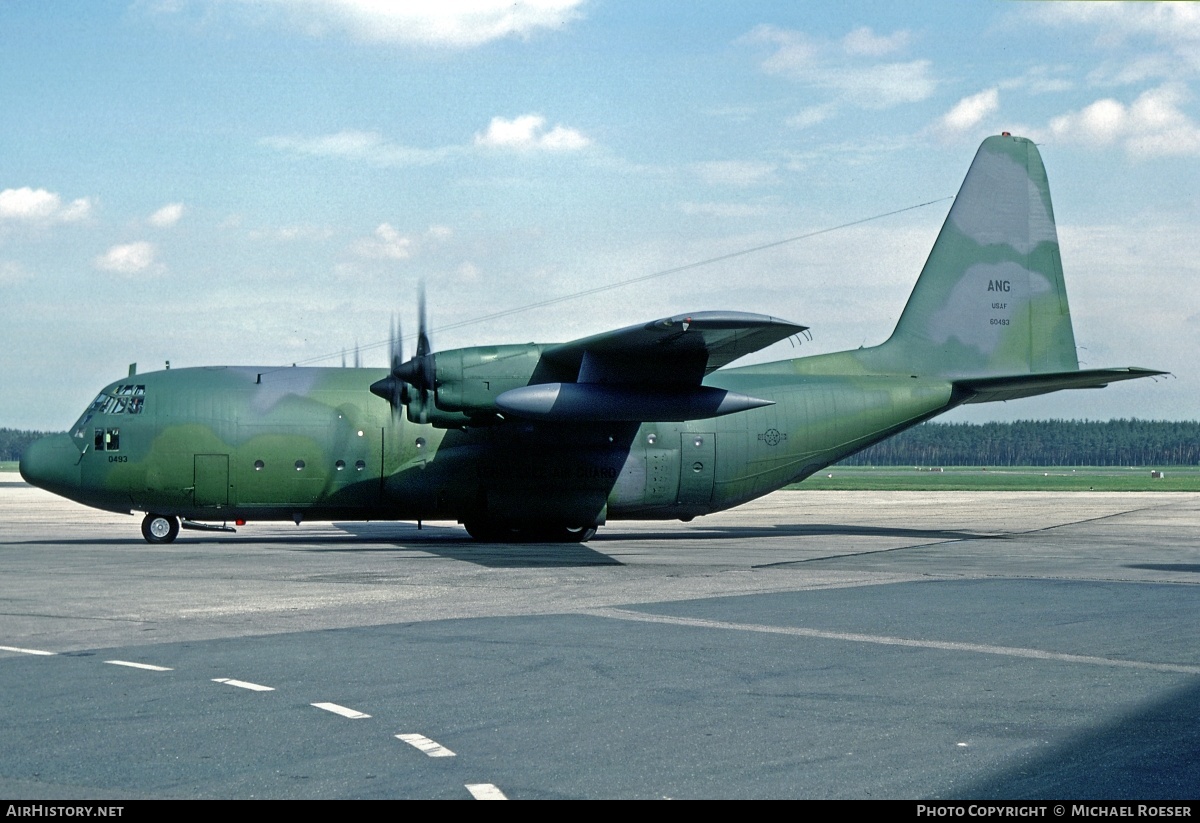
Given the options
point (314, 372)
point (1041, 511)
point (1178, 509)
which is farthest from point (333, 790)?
point (1178, 509)

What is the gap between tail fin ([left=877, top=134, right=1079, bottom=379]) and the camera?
3158 cm

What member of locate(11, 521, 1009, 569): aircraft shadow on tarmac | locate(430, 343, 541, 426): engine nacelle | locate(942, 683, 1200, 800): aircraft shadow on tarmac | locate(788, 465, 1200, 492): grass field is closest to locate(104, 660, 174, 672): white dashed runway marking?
locate(942, 683, 1200, 800): aircraft shadow on tarmac

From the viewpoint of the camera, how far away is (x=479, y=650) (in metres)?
12.4

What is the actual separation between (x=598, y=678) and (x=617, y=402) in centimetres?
1334

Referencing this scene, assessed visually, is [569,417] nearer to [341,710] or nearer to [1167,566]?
[1167,566]

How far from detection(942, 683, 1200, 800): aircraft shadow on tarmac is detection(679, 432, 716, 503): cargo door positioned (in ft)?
64.8

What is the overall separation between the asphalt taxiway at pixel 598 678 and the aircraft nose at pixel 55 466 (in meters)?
4.61

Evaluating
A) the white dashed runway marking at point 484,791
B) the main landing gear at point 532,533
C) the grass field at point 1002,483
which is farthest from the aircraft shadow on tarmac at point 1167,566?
the grass field at point 1002,483

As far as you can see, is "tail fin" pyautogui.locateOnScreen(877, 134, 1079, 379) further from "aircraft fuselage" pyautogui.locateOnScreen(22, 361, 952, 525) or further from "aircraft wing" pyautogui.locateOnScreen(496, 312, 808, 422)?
"aircraft wing" pyautogui.locateOnScreen(496, 312, 808, 422)

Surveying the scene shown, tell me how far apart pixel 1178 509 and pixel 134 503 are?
37.4 meters

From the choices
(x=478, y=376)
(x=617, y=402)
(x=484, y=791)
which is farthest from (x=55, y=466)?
(x=484, y=791)

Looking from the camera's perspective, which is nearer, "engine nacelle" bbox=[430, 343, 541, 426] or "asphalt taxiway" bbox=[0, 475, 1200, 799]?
"asphalt taxiway" bbox=[0, 475, 1200, 799]

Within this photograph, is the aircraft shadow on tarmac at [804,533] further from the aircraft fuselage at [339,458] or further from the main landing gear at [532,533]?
the aircraft fuselage at [339,458]

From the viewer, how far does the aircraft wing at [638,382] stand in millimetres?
22797
